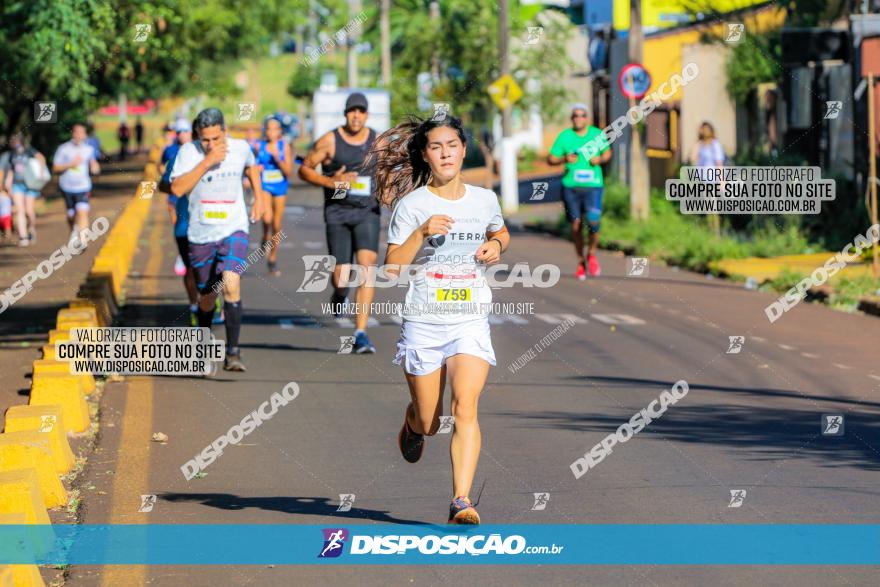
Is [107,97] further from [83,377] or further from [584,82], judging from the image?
[83,377]

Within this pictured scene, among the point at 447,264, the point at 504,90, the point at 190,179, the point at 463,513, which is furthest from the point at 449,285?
the point at 504,90

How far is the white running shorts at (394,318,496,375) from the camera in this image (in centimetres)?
768

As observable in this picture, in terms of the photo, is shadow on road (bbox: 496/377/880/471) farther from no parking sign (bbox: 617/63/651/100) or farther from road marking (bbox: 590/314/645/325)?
no parking sign (bbox: 617/63/651/100)

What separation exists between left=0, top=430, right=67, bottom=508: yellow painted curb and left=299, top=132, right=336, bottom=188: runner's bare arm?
17.9 ft

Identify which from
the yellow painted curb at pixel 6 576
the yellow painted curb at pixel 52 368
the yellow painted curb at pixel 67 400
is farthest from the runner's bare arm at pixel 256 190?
the yellow painted curb at pixel 6 576

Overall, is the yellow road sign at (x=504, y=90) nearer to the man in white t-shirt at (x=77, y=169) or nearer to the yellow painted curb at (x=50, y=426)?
the man in white t-shirt at (x=77, y=169)

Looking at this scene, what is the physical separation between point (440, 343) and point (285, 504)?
135cm

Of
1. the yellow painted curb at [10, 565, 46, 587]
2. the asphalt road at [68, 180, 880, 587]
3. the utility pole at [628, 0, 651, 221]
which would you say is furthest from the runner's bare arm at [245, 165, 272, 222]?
the utility pole at [628, 0, 651, 221]

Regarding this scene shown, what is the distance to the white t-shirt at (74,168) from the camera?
23.7 metres

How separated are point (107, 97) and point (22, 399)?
131ft

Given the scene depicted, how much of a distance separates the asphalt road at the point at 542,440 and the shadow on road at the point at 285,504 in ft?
0.07

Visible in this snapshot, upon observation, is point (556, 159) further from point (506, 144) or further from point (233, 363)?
point (506, 144)

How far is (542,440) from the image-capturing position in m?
10.2

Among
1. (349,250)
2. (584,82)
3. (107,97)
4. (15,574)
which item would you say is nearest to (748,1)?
(584,82)
